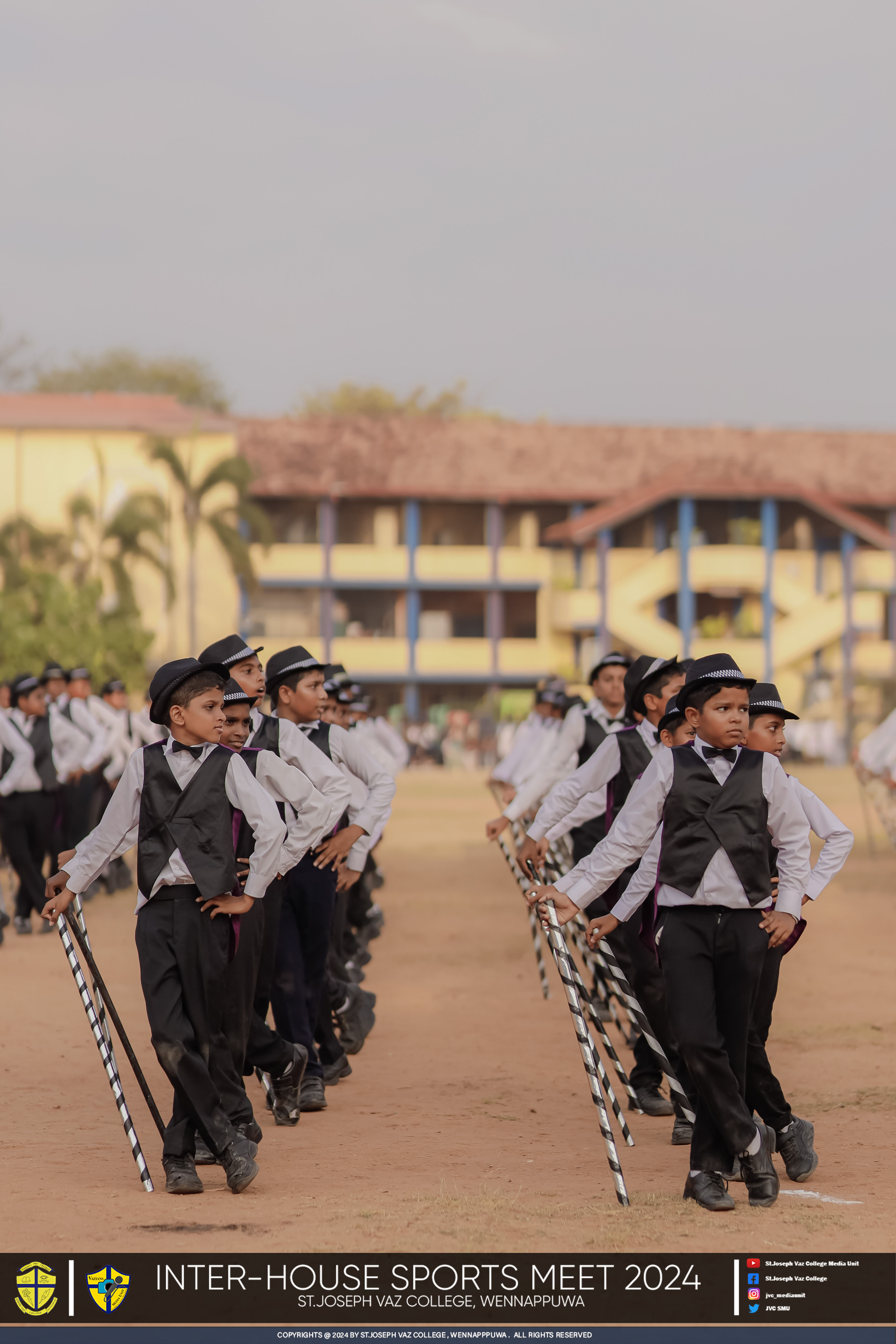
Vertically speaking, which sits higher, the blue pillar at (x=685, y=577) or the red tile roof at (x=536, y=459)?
the red tile roof at (x=536, y=459)

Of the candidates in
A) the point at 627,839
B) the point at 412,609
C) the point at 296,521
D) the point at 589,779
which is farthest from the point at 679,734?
the point at 296,521

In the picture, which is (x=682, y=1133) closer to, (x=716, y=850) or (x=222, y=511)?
(x=716, y=850)

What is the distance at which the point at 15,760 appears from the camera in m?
15.9

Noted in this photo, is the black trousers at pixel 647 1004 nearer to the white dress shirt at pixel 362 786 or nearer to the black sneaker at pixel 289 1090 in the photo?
the white dress shirt at pixel 362 786

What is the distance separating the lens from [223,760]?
709cm

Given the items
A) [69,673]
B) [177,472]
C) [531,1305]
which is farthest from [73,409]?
[531,1305]

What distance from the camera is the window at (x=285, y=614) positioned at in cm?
Result: 5816

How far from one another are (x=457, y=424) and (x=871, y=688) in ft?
53.0

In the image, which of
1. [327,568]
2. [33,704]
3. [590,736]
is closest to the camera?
[590,736]

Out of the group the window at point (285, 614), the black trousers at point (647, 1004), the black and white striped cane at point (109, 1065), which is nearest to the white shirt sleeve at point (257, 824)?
the black and white striped cane at point (109, 1065)

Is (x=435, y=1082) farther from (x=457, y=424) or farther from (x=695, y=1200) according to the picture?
(x=457, y=424)

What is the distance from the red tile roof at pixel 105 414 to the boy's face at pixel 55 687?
37.4 metres

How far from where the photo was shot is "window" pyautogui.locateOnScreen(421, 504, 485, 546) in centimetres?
5994

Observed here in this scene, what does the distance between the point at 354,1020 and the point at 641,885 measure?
3649 mm
